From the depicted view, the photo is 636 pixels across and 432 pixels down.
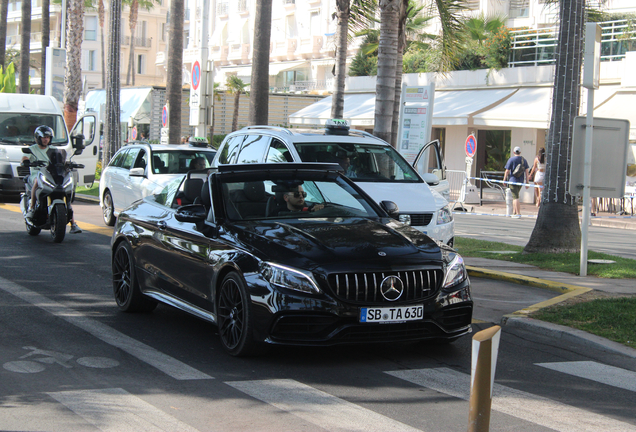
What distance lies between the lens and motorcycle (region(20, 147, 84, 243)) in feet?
44.3

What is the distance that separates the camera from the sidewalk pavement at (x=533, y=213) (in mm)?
23281

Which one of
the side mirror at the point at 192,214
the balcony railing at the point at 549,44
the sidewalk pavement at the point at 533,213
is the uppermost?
the balcony railing at the point at 549,44

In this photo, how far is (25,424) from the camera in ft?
15.6

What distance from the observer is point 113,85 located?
1039 inches

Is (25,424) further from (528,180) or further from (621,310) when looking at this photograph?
(528,180)

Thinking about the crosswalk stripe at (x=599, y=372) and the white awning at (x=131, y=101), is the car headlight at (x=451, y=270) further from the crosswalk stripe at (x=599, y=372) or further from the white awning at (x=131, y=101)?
the white awning at (x=131, y=101)

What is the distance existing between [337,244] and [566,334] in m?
2.49

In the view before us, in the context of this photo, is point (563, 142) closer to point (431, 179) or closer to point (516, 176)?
point (431, 179)

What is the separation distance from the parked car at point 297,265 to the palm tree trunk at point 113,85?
1921 centimetres

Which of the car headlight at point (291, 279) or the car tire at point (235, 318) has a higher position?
the car headlight at point (291, 279)

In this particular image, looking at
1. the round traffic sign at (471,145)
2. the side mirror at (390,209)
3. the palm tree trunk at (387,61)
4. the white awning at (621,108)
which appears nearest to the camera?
the side mirror at (390,209)

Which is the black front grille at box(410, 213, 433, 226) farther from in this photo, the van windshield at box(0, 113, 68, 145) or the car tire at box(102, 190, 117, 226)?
the van windshield at box(0, 113, 68, 145)

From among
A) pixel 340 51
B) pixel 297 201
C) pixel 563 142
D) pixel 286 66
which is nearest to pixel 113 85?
pixel 340 51

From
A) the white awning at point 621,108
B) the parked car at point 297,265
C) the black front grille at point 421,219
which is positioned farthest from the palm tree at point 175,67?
the parked car at point 297,265
